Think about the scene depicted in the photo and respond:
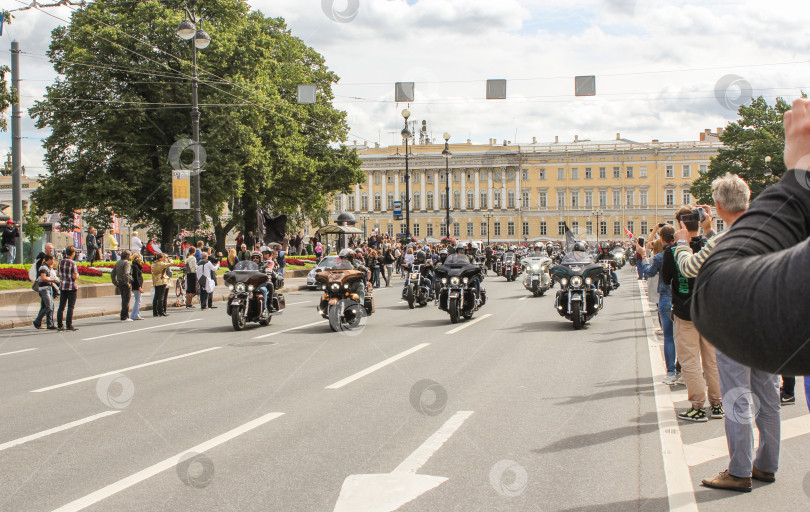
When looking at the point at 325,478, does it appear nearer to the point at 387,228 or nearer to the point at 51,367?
the point at 51,367

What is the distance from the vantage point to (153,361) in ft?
39.4

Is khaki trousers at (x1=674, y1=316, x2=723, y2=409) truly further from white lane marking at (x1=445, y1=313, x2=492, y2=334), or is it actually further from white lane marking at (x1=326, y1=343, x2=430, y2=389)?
white lane marking at (x1=445, y1=313, x2=492, y2=334)

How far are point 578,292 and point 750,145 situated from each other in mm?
59722

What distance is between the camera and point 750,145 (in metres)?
69.0

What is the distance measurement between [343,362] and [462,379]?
7.55 ft

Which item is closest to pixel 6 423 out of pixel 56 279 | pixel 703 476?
pixel 703 476

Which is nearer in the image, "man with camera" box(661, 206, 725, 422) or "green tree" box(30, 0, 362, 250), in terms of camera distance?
"man with camera" box(661, 206, 725, 422)

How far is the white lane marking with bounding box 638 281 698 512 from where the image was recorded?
4984mm

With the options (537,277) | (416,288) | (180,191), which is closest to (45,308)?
(416,288)

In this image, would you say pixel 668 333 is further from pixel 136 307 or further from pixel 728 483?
pixel 136 307

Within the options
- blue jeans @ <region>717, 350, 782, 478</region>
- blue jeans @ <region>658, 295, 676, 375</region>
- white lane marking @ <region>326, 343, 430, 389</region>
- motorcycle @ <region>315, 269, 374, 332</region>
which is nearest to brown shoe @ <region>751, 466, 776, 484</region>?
blue jeans @ <region>717, 350, 782, 478</region>

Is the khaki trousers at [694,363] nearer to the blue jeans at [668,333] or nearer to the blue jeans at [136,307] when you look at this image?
the blue jeans at [668,333]

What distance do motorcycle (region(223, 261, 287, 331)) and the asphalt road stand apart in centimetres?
278

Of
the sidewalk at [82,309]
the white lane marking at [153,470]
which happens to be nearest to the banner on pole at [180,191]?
the sidewalk at [82,309]
